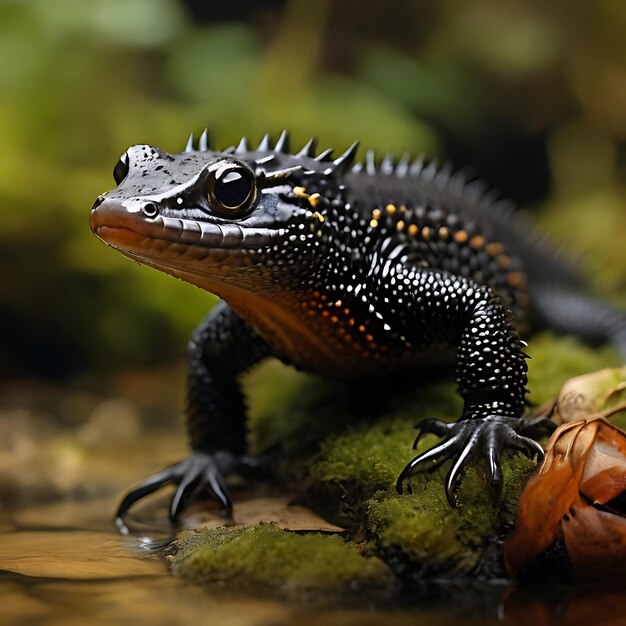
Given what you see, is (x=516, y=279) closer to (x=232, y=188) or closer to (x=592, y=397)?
(x=592, y=397)

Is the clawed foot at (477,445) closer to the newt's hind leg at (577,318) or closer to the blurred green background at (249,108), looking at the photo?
the newt's hind leg at (577,318)

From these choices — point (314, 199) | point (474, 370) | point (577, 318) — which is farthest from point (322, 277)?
point (577, 318)

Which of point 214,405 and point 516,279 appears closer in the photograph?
point 214,405

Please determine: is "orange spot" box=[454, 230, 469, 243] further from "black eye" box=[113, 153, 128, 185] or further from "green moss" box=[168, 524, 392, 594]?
"green moss" box=[168, 524, 392, 594]

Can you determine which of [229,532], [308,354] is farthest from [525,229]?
[229,532]

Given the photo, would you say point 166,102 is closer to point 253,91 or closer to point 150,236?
point 253,91
